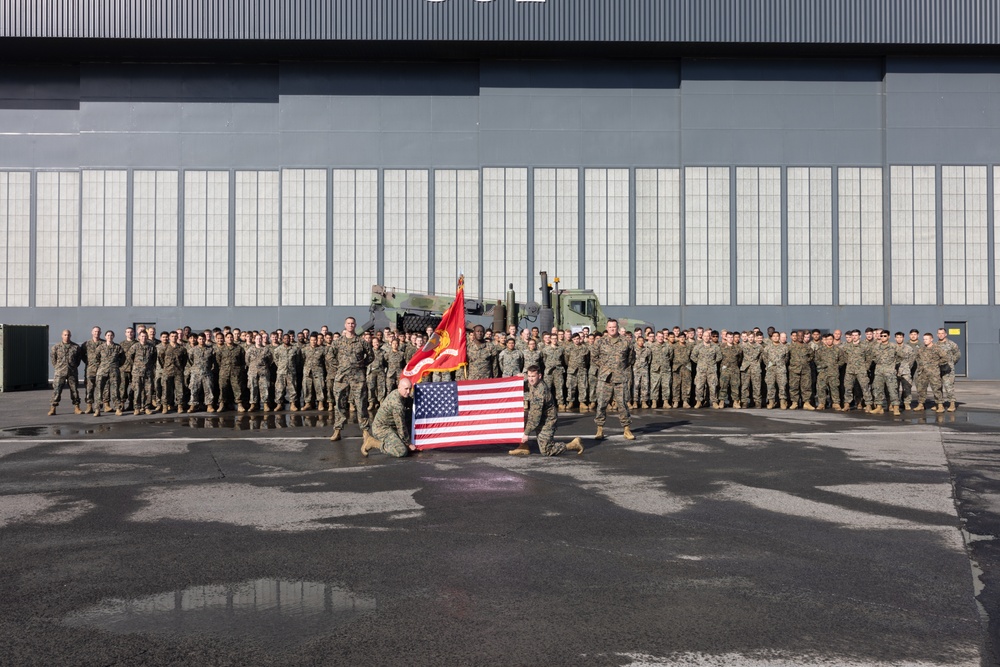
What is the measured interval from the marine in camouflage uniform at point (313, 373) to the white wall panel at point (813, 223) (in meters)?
20.3

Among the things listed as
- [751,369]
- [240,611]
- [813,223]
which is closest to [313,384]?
[751,369]

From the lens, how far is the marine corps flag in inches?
537

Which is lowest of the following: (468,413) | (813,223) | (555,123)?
(468,413)

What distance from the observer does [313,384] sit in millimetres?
20406

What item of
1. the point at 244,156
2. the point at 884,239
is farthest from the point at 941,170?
the point at 244,156

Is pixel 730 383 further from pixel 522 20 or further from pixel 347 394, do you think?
pixel 522 20

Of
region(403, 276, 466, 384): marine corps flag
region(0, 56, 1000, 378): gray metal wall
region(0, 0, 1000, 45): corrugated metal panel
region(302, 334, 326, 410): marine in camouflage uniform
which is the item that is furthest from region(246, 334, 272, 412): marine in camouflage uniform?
region(0, 0, 1000, 45): corrugated metal panel

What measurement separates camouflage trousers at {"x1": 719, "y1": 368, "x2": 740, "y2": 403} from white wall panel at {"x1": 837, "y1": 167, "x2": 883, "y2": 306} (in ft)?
→ 47.7

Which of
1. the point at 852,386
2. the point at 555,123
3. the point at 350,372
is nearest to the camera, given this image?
the point at 350,372

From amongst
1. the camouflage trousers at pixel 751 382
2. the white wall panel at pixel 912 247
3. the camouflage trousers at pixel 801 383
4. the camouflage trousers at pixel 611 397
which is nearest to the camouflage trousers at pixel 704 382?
the camouflage trousers at pixel 751 382

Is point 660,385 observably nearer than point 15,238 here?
Yes

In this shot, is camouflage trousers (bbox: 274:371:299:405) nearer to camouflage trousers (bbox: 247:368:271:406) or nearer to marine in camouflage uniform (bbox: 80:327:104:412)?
camouflage trousers (bbox: 247:368:271:406)

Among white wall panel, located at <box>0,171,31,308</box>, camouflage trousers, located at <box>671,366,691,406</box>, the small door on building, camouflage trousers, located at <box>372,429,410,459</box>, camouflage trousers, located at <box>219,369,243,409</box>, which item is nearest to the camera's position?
camouflage trousers, located at <box>372,429,410,459</box>

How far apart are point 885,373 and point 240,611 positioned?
17.0 metres
